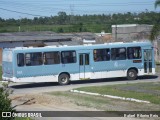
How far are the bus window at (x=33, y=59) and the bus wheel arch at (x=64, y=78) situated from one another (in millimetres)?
1735

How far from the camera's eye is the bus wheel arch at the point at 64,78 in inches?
1150

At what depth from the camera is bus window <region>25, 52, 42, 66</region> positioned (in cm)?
2842

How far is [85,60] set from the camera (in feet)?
97.7

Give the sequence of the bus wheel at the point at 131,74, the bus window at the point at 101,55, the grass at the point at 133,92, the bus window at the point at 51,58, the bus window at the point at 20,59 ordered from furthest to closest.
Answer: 1. the bus wheel at the point at 131,74
2. the bus window at the point at 101,55
3. the bus window at the point at 51,58
4. the bus window at the point at 20,59
5. the grass at the point at 133,92

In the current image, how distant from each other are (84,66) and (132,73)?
385cm

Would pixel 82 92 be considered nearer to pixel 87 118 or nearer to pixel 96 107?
pixel 96 107

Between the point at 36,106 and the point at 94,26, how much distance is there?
85711 millimetres

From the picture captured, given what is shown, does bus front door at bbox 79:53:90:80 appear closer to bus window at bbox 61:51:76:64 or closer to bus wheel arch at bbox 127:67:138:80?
bus window at bbox 61:51:76:64

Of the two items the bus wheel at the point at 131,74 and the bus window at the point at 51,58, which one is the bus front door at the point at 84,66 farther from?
the bus wheel at the point at 131,74

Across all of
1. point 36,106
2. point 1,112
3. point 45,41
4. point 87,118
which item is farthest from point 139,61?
point 45,41

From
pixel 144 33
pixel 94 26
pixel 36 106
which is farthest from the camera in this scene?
Result: pixel 94 26

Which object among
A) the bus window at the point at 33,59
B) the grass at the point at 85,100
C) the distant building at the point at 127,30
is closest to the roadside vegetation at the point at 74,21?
the distant building at the point at 127,30

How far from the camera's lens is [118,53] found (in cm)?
3066

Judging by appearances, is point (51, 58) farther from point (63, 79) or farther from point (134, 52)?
point (134, 52)
